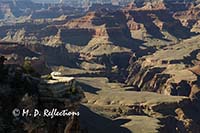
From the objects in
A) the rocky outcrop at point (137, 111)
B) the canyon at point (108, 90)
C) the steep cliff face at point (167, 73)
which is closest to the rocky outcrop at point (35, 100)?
the canyon at point (108, 90)

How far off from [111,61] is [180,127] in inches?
3557

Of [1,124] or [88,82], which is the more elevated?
[1,124]

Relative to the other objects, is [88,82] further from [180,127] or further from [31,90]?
[31,90]

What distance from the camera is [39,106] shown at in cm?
2684

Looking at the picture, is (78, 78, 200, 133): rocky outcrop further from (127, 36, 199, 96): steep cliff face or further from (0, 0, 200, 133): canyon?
(127, 36, 199, 96): steep cliff face

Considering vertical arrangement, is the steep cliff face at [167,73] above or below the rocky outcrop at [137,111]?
below

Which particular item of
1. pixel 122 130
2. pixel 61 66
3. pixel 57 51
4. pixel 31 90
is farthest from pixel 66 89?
pixel 57 51

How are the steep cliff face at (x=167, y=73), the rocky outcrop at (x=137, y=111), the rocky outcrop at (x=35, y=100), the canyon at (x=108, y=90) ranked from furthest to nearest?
the steep cliff face at (x=167, y=73)
the rocky outcrop at (x=137, y=111)
the canyon at (x=108, y=90)
the rocky outcrop at (x=35, y=100)

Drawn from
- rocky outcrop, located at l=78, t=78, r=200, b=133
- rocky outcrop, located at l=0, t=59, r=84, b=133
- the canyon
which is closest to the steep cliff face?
the canyon

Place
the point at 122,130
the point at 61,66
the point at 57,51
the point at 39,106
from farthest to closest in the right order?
the point at 57,51
the point at 61,66
the point at 122,130
the point at 39,106

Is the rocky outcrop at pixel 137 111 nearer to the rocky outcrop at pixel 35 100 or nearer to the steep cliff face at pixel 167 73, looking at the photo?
the steep cliff face at pixel 167 73

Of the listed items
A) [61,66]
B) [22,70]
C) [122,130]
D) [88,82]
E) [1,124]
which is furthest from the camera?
[61,66]

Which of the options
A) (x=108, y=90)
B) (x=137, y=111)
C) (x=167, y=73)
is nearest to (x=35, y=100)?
(x=137, y=111)

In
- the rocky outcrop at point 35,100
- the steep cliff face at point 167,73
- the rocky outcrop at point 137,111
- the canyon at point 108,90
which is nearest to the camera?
the rocky outcrop at point 35,100
